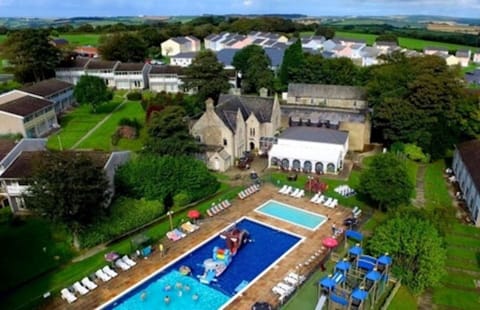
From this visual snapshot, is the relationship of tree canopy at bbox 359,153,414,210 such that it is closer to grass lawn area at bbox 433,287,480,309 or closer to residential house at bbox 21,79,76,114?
grass lawn area at bbox 433,287,480,309

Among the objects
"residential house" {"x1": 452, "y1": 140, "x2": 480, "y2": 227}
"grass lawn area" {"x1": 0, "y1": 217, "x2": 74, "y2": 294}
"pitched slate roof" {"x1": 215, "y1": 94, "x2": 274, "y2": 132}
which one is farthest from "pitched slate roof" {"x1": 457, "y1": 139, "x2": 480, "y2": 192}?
"grass lawn area" {"x1": 0, "y1": 217, "x2": 74, "y2": 294}

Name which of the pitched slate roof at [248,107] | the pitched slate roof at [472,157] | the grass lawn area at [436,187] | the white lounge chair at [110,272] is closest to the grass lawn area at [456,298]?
the grass lawn area at [436,187]

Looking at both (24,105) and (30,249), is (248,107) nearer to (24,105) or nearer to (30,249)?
(30,249)

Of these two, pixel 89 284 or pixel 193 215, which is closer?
pixel 89 284

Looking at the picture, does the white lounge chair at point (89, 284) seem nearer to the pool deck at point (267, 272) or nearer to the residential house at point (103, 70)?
the pool deck at point (267, 272)

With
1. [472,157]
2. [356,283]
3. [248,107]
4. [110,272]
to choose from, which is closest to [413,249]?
[356,283]
